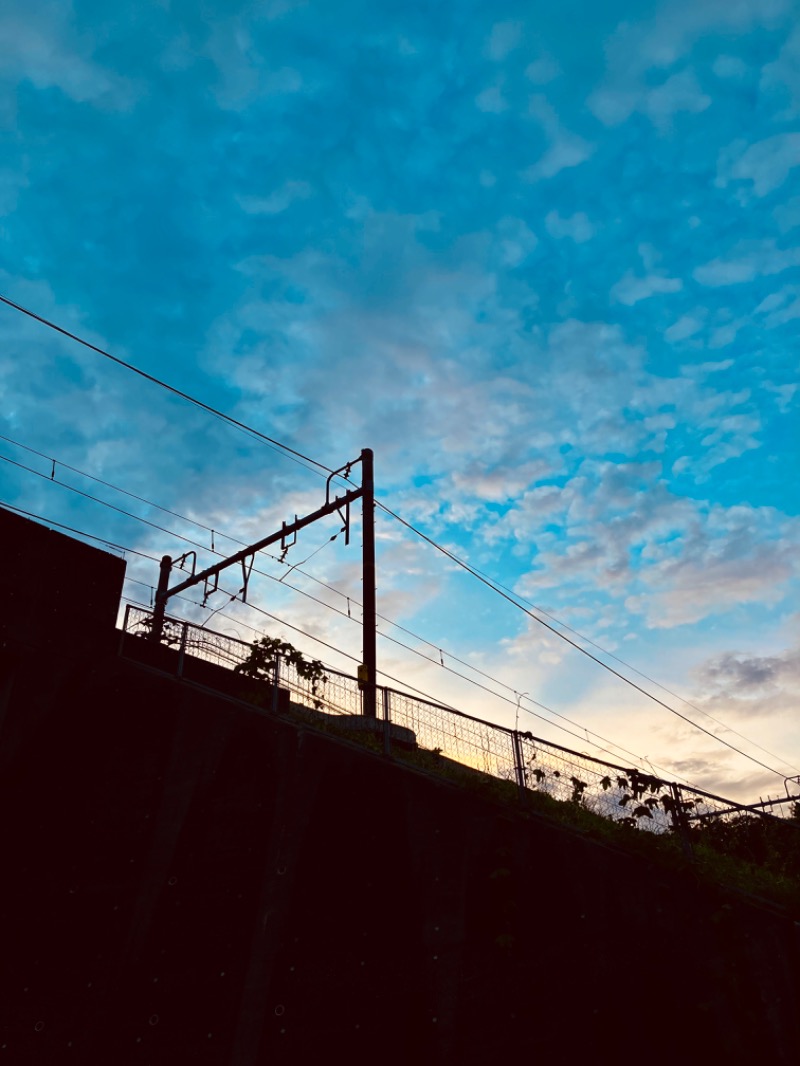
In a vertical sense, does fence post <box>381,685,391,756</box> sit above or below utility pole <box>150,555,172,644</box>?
below

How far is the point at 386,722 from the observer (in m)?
12.2

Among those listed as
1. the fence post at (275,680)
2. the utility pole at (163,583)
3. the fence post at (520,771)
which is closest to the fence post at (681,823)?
the fence post at (520,771)

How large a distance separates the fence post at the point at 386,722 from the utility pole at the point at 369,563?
151 inches

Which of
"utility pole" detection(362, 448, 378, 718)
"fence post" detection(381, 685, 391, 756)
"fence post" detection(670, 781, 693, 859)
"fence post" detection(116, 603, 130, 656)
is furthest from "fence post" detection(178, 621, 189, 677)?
"fence post" detection(670, 781, 693, 859)

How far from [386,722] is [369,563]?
7.58 m

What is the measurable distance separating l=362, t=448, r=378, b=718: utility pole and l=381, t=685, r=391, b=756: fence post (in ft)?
12.6

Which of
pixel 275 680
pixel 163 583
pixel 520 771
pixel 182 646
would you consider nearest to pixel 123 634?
pixel 182 646

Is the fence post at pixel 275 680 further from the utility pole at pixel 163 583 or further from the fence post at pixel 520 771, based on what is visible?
the utility pole at pixel 163 583

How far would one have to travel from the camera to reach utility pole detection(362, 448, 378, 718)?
1791cm

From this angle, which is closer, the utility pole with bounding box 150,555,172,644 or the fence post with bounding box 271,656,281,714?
the fence post with bounding box 271,656,281,714

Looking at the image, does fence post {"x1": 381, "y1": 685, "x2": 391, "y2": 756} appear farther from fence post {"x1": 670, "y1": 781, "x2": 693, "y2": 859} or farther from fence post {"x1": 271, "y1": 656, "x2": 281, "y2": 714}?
fence post {"x1": 670, "y1": 781, "x2": 693, "y2": 859}

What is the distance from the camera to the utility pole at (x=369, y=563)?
1791 centimetres

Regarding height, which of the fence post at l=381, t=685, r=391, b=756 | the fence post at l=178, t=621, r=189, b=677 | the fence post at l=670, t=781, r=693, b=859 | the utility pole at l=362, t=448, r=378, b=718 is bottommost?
the fence post at l=670, t=781, r=693, b=859

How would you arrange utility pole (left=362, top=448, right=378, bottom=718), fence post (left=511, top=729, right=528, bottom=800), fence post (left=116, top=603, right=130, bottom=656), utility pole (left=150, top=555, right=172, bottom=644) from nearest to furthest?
fence post (left=116, top=603, right=130, bottom=656) < fence post (left=511, top=729, right=528, bottom=800) < utility pole (left=362, top=448, right=378, bottom=718) < utility pole (left=150, top=555, right=172, bottom=644)
